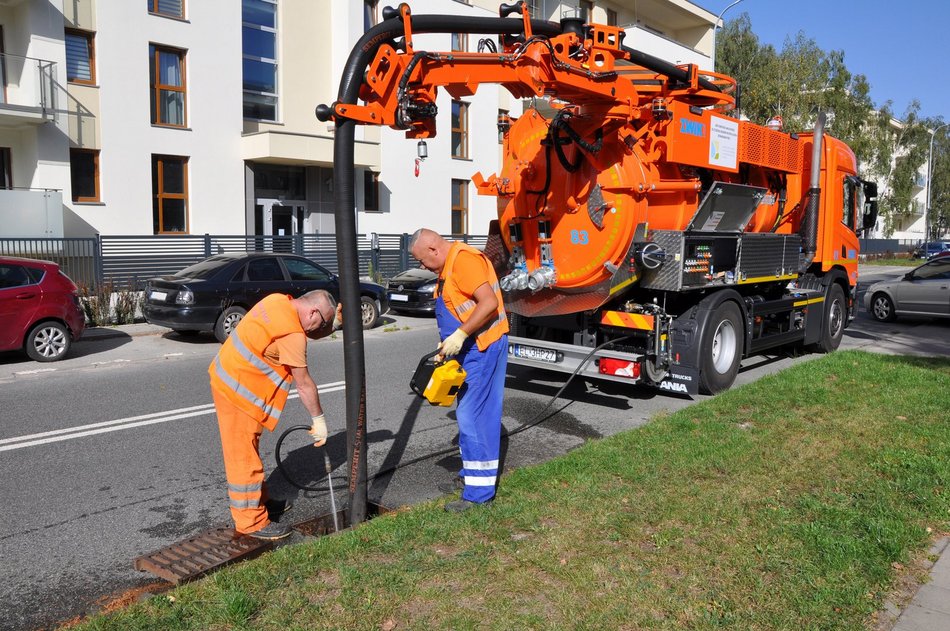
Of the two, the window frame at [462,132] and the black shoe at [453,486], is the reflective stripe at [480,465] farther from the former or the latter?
the window frame at [462,132]

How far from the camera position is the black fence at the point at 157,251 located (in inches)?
660

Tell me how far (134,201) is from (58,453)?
15.1 metres

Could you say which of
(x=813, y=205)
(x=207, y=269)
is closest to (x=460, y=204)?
(x=207, y=269)

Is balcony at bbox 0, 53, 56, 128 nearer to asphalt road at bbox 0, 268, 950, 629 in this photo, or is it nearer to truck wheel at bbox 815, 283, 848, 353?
asphalt road at bbox 0, 268, 950, 629

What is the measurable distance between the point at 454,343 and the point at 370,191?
2169cm

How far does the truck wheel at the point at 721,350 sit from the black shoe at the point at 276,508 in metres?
4.81

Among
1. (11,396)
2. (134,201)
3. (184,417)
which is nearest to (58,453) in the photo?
(184,417)

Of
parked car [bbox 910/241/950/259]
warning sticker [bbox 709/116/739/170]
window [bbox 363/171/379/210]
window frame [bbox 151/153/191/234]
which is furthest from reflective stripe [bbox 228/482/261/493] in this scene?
parked car [bbox 910/241/950/259]

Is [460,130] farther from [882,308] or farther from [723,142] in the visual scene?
[723,142]

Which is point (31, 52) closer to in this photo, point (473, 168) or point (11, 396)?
point (11, 396)

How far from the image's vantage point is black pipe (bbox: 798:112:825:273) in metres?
10.5

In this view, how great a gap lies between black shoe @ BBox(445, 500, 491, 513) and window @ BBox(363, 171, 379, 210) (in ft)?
69.8

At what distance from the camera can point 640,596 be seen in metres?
3.74

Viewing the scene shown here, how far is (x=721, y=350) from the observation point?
895 centimetres
